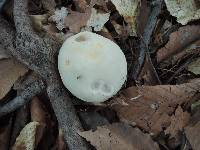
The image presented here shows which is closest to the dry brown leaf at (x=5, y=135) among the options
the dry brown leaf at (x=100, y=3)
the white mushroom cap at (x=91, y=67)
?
the white mushroom cap at (x=91, y=67)

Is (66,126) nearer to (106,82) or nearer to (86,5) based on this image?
(106,82)

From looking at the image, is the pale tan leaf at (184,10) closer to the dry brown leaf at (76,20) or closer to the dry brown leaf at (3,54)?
the dry brown leaf at (76,20)

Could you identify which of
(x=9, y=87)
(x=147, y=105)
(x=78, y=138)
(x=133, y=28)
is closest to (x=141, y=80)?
(x=147, y=105)

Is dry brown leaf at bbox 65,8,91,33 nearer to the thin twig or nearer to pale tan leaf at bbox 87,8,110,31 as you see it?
pale tan leaf at bbox 87,8,110,31

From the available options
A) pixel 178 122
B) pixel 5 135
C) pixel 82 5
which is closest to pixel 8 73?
pixel 5 135

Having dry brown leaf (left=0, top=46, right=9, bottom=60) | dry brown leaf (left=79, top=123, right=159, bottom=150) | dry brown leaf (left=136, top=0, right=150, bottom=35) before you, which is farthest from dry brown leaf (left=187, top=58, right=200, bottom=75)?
dry brown leaf (left=0, top=46, right=9, bottom=60)

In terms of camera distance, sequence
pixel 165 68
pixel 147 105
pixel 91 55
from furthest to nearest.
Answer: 1. pixel 165 68
2. pixel 147 105
3. pixel 91 55
